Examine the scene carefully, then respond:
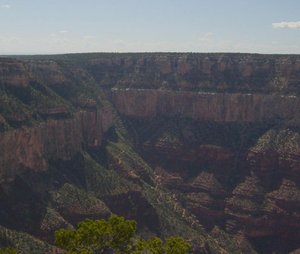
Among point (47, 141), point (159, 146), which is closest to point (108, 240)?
point (47, 141)

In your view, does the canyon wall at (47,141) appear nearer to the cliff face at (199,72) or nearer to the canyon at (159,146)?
the canyon at (159,146)

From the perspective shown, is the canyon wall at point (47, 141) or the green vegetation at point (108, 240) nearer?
the green vegetation at point (108, 240)

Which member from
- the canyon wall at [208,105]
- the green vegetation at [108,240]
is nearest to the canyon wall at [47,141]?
the canyon wall at [208,105]

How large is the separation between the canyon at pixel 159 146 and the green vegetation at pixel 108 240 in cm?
3863

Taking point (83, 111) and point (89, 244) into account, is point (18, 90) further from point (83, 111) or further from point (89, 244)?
point (89, 244)

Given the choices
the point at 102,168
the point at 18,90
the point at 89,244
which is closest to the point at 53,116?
the point at 18,90

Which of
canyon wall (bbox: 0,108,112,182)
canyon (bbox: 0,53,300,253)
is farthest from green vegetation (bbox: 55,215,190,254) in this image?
canyon wall (bbox: 0,108,112,182)

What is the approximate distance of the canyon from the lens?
9544 cm

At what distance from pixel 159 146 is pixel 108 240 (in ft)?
339

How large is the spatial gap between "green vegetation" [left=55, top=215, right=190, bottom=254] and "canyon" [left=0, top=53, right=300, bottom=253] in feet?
127

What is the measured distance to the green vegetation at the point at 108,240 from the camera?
40987 millimetres

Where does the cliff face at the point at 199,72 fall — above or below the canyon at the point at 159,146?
above

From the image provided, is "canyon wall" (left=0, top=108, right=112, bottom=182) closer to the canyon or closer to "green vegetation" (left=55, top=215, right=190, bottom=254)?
the canyon

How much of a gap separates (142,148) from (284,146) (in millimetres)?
41250
